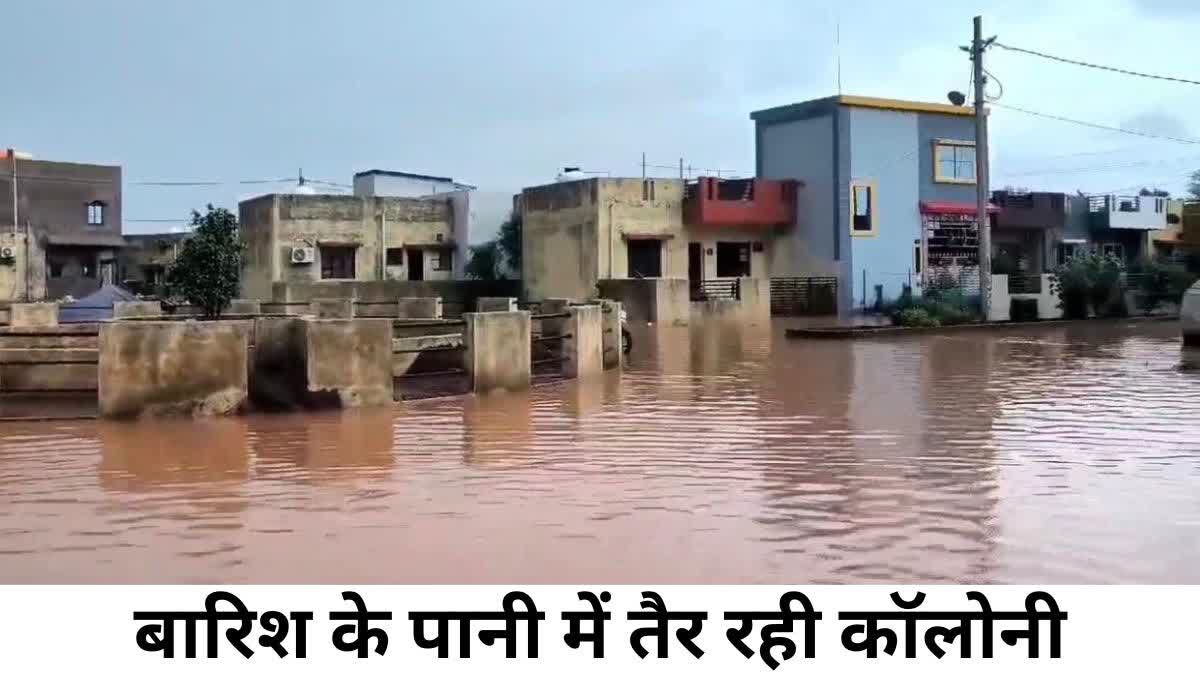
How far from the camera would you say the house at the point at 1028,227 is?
44.6 m

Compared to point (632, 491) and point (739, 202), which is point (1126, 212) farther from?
point (632, 491)

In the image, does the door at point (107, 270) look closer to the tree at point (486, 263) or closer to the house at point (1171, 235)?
the tree at point (486, 263)

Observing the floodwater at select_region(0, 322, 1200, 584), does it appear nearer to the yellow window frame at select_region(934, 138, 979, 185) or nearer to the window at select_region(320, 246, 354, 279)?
the yellow window frame at select_region(934, 138, 979, 185)

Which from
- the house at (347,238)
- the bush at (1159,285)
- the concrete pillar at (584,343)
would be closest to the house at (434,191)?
the house at (347,238)

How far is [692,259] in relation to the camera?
41844 mm

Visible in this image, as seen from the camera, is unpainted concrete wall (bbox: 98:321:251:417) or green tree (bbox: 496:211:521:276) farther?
green tree (bbox: 496:211:521:276)

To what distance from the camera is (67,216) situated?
5219cm

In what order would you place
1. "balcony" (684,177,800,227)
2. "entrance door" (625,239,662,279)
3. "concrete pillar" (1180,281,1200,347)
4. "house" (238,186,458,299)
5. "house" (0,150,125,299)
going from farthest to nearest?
1. "house" (0,150,125,299)
2. "house" (238,186,458,299)
3. "entrance door" (625,239,662,279)
4. "balcony" (684,177,800,227)
5. "concrete pillar" (1180,281,1200,347)

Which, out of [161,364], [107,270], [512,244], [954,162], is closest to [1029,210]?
[954,162]

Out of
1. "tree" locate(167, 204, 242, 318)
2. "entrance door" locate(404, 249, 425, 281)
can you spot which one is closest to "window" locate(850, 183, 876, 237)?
"entrance door" locate(404, 249, 425, 281)

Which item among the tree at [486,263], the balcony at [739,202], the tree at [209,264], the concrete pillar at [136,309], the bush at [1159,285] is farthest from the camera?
the tree at [486,263]

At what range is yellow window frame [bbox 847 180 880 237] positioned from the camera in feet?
131

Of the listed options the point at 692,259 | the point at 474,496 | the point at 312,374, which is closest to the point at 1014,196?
the point at 692,259

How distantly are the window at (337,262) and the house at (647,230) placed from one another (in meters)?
6.34
